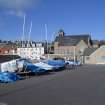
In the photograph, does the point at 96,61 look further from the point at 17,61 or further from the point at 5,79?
the point at 5,79

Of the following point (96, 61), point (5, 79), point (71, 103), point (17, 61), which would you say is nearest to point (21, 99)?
point (71, 103)

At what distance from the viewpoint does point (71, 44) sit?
119188 mm

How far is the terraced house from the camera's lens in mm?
114750

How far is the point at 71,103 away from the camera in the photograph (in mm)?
15812

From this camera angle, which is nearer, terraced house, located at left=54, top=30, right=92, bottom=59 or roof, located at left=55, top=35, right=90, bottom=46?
terraced house, located at left=54, top=30, right=92, bottom=59

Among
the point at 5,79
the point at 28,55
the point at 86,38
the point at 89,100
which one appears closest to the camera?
the point at 89,100

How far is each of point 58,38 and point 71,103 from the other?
364 feet

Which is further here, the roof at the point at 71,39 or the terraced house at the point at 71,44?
the roof at the point at 71,39

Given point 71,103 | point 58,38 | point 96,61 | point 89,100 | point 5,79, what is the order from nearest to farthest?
point 71,103
point 89,100
point 5,79
point 96,61
point 58,38

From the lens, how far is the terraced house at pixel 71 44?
114750 mm

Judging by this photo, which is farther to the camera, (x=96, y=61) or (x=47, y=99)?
(x=96, y=61)

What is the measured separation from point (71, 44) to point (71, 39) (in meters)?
3.98

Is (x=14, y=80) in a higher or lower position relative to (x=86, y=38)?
lower

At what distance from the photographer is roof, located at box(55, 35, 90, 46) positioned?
119 metres
